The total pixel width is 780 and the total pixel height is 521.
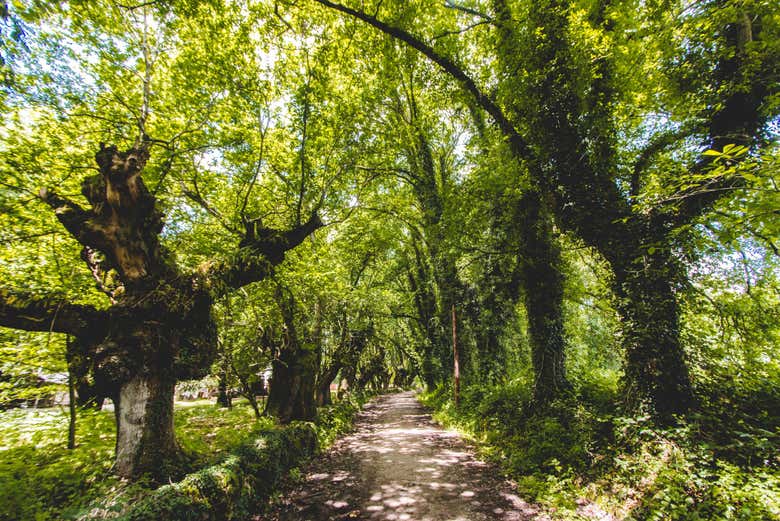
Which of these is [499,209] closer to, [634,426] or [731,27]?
[731,27]

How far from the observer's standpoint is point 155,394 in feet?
15.9

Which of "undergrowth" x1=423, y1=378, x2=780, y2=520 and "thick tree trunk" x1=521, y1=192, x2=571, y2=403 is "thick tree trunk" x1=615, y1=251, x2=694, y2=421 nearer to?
"undergrowth" x1=423, y1=378, x2=780, y2=520

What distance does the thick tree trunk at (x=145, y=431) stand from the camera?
449 centimetres

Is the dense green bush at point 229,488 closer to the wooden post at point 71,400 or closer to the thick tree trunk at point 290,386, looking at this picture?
the thick tree trunk at point 290,386

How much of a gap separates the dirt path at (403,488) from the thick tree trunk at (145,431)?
206 centimetres

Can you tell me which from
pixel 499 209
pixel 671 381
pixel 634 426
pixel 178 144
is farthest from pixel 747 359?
pixel 178 144

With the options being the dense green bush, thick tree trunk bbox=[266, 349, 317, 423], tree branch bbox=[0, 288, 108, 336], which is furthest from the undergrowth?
tree branch bbox=[0, 288, 108, 336]

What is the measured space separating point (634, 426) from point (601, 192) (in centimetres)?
431

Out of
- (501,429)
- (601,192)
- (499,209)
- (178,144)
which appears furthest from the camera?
(499,209)

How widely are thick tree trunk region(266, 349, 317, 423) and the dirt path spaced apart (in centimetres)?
166

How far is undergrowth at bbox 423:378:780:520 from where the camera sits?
3570 millimetres

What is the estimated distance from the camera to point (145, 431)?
4.64m

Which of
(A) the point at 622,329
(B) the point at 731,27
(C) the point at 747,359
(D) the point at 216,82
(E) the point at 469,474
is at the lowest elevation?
(E) the point at 469,474

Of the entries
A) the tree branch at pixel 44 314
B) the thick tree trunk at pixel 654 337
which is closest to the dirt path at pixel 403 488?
the thick tree trunk at pixel 654 337
